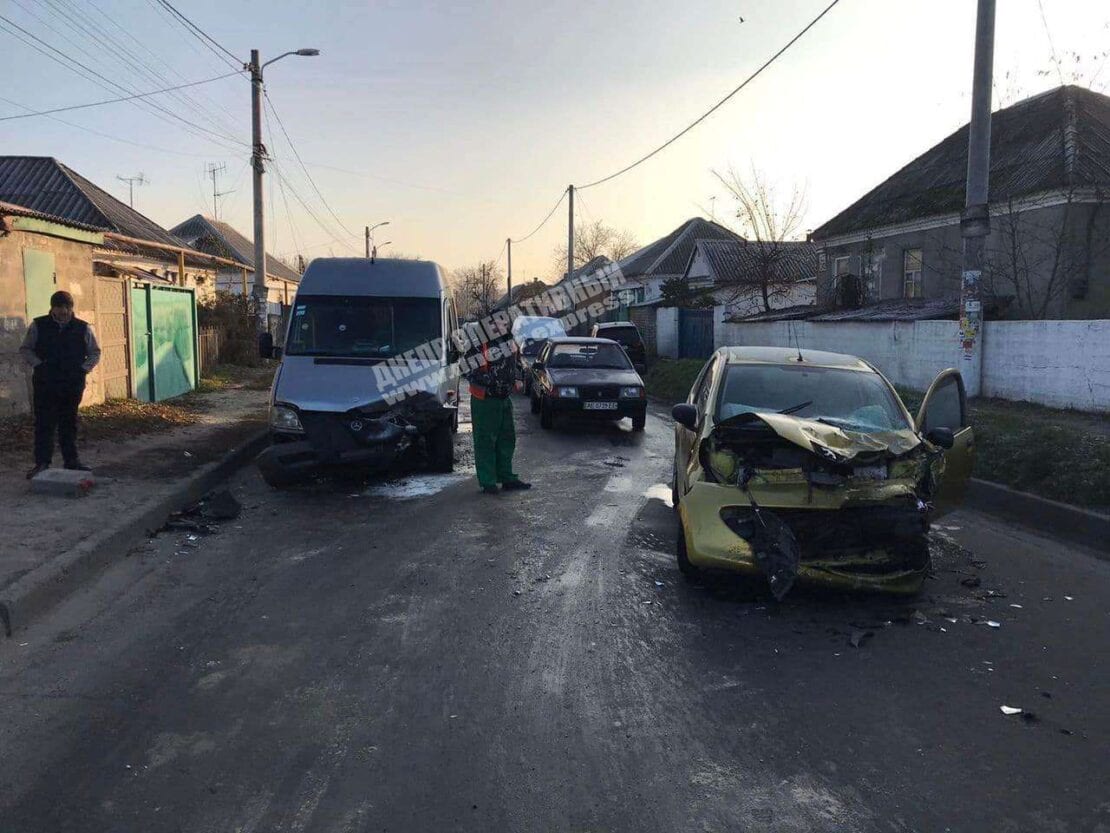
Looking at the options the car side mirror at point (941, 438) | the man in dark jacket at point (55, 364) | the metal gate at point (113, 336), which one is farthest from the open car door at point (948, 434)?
the metal gate at point (113, 336)

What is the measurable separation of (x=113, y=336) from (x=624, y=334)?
48.5 ft

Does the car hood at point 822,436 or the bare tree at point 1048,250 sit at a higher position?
the bare tree at point 1048,250

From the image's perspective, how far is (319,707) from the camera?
3818 mm

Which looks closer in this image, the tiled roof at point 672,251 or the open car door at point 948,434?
the open car door at point 948,434

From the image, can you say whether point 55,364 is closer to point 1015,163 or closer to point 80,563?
point 80,563

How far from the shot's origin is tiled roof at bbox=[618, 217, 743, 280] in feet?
181

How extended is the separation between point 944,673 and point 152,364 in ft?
47.8

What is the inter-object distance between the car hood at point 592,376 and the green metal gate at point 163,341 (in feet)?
23.7

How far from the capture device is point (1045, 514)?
769cm

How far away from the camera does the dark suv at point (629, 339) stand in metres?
24.5

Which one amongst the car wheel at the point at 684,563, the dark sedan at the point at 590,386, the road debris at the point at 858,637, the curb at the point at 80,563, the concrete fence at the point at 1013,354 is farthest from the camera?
the dark sedan at the point at 590,386

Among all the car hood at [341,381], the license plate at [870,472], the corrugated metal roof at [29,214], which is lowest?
the license plate at [870,472]

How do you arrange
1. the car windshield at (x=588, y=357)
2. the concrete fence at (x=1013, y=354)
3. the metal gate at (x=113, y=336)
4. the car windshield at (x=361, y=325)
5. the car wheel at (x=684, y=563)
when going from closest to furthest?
the car wheel at (x=684, y=563) < the car windshield at (x=361, y=325) < the concrete fence at (x=1013, y=354) < the metal gate at (x=113, y=336) < the car windshield at (x=588, y=357)

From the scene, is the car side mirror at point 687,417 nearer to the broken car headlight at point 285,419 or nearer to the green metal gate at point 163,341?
the broken car headlight at point 285,419
